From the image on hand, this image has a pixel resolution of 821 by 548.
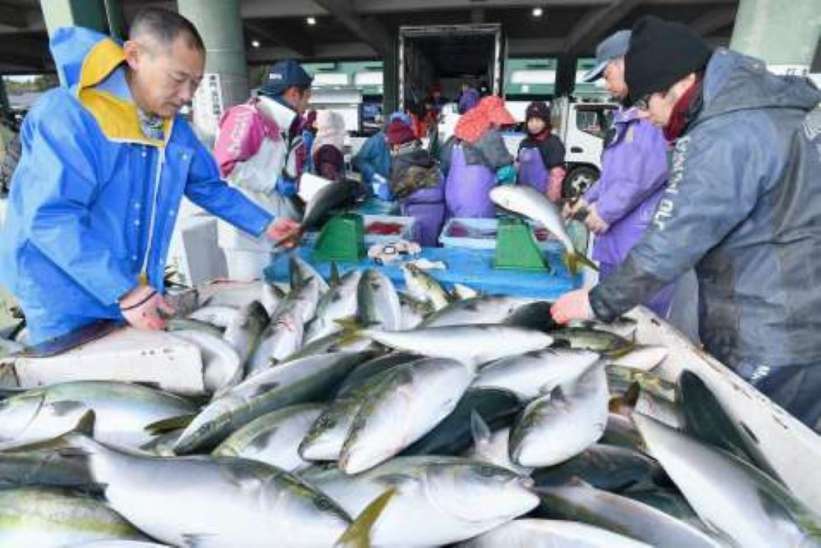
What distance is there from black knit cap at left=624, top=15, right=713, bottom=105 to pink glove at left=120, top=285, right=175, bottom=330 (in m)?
1.91

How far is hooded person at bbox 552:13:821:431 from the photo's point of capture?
61.4 inches

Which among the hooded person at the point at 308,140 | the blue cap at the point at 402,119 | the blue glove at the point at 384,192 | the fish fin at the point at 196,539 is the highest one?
the blue cap at the point at 402,119

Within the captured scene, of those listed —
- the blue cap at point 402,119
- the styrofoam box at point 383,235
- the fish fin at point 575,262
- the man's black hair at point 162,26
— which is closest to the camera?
the man's black hair at point 162,26

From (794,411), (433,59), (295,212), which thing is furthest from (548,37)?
(794,411)

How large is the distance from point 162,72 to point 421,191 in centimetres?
352

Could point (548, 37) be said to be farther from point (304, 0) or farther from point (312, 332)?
point (312, 332)

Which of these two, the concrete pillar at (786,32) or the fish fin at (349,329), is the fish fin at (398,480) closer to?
the fish fin at (349,329)

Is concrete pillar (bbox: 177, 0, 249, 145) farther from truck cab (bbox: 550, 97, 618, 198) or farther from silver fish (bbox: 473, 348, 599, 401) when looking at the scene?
silver fish (bbox: 473, 348, 599, 401)

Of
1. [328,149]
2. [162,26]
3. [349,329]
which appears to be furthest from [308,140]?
[349,329]

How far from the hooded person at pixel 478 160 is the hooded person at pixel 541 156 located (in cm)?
205

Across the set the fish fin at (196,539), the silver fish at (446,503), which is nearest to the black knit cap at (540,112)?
the silver fish at (446,503)

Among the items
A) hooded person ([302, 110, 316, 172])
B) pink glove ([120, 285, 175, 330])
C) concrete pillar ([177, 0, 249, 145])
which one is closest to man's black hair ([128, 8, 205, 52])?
pink glove ([120, 285, 175, 330])

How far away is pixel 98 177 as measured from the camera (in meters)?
1.89

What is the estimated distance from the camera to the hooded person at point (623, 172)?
3199 mm
